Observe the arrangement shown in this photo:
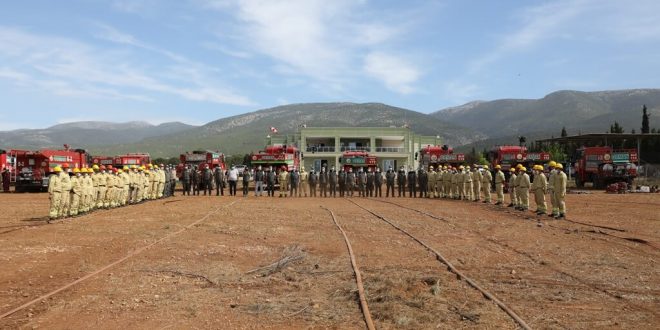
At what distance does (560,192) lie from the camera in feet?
62.2

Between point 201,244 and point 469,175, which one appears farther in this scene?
point 469,175

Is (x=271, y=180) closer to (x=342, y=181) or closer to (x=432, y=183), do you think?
(x=342, y=181)

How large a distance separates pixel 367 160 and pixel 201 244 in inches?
968

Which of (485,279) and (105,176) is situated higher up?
(105,176)

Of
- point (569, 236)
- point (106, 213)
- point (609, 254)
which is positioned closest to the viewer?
point (609, 254)

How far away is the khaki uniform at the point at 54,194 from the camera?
18047mm

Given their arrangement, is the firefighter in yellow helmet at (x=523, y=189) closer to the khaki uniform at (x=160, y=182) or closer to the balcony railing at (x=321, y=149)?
the khaki uniform at (x=160, y=182)

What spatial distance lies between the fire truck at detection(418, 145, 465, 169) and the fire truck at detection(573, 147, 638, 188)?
800 centimetres

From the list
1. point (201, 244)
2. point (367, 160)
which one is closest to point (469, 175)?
point (367, 160)

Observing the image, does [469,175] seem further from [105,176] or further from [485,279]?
[485,279]

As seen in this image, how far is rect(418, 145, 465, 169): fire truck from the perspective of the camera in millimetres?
37500

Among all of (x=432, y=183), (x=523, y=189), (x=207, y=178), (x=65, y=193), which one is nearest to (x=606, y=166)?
(x=432, y=183)

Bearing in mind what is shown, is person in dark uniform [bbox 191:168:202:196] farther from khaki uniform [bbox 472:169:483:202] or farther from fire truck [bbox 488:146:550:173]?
fire truck [bbox 488:146:550:173]

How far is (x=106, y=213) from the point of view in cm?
2088
